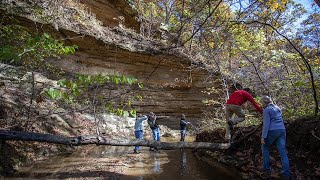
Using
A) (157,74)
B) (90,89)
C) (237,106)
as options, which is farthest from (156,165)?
(157,74)

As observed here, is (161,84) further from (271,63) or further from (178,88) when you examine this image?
(271,63)

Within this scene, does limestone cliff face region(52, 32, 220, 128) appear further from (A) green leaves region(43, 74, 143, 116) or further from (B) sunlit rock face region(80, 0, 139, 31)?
(B) sunlit rock face region(80, 0, 139, 31)

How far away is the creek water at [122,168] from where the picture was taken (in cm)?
623

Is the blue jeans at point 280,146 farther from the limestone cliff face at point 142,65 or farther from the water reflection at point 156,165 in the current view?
the limestone cliff face at point 142,65

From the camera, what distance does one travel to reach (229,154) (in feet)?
24.9

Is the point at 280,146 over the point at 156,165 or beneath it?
over

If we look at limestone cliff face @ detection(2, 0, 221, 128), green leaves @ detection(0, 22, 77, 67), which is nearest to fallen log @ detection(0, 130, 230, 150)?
green leaves @ detection(0, 22, 77, 67)

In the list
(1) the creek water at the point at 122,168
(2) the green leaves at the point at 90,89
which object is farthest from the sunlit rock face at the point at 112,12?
(1) the creek water at the point at 122,168

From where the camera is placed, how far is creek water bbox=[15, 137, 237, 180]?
6.23 metres

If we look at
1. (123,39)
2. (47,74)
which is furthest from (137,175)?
(123,39)

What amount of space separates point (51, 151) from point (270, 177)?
24.5 feet

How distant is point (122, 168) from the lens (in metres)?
7.19

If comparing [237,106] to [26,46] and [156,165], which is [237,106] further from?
[26,46]

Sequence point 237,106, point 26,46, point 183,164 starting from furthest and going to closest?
point 183,164
point 237,106
point 26,46
